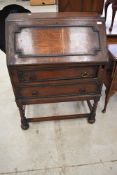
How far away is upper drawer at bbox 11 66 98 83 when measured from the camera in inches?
52.9

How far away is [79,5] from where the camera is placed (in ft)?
7.80

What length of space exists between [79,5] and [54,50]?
1407 millimetres

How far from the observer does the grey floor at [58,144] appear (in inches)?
61.9

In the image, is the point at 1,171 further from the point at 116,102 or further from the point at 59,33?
the point at 116,102

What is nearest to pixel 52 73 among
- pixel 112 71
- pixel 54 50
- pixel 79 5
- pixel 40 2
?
pixel 54 50

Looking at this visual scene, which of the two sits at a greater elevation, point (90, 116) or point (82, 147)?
point (90, 116)

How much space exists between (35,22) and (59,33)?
0.20 metres

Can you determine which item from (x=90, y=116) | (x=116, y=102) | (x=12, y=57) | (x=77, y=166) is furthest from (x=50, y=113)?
(x=12, y=57)

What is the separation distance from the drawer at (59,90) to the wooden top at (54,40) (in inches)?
10.0

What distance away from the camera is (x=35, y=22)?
1.33m

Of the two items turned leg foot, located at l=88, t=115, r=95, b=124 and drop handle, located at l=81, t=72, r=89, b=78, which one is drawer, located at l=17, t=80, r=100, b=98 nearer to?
drop handle, located at l=81, t=72, r=89, b=78

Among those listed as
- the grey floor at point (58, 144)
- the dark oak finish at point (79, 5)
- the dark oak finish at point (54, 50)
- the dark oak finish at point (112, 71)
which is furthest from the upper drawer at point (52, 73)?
the dark oak finish at point (79, 5)

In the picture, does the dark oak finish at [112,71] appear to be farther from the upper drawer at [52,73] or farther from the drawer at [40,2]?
the drawer at [40,2]

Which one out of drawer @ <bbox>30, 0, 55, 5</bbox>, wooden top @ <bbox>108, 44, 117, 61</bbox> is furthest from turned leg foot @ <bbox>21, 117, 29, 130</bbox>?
drawer @ <bbox>30, 0, 55, 5</bbox>
